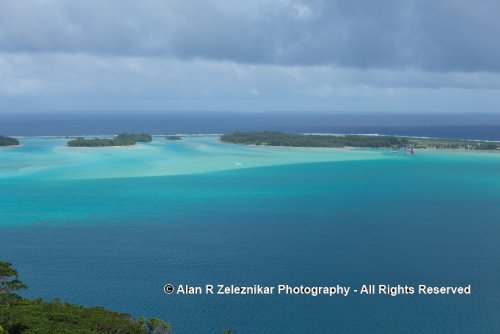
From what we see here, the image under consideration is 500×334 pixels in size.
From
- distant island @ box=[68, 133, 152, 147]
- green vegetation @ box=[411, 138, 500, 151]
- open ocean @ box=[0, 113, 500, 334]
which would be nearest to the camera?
open ocean @ box=[0, 113, 500, 334]

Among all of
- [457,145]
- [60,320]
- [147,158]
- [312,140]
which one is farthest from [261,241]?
[457,145]

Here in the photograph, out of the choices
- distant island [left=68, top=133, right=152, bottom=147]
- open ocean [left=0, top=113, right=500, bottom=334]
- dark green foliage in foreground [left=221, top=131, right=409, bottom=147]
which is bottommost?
open ocean [left=0, top=113, right=500, bottom=334]

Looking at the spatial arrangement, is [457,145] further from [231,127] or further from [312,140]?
[231,127]

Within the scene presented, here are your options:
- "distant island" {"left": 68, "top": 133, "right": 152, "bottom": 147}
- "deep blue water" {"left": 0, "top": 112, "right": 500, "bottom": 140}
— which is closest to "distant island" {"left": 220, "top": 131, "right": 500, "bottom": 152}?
"distant island" {"left": 68, "top": 133, "right": 152, "bottom": 147}

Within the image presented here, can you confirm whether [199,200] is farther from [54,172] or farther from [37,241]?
[54,172]

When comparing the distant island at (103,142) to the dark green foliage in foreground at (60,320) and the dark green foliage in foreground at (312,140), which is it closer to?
the dark green foliage in foreground at (312,140)

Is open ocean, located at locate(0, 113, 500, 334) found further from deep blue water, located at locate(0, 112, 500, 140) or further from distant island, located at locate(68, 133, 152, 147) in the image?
deep blue water, located at locate(0, 112, 500, 140)
